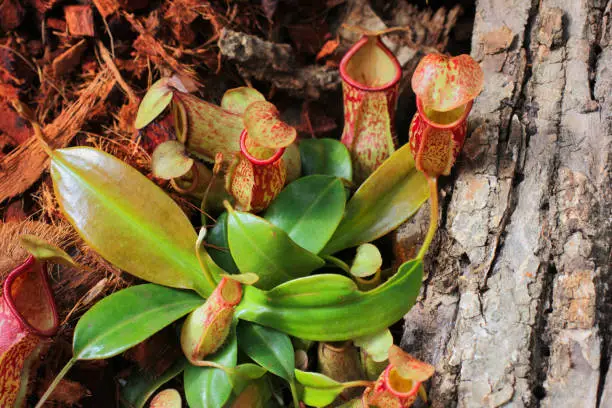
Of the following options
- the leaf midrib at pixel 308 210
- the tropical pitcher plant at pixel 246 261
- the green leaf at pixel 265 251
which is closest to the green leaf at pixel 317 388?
the tropical pitcher plant at pixel 246 261

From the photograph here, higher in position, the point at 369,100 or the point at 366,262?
the point at 369,100

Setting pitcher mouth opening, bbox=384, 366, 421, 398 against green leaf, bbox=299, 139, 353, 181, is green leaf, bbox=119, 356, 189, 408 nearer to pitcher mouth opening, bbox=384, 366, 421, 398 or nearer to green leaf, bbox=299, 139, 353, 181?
pitcher mouth opening, bbox=384, 366, 421, 398

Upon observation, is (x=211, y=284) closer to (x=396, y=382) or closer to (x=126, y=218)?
(x=126, y=218)

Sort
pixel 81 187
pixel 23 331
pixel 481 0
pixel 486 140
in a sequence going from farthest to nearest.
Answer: pixel 481 0 < pixel 486 140 < pixel 81 187 < pixel 23 331

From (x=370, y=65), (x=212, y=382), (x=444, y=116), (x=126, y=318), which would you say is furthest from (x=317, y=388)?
(x=370, y=65)

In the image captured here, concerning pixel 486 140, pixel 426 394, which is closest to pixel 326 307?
pixel 426 394

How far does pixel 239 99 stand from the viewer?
1.52m

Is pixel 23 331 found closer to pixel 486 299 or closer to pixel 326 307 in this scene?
pixel 326 307

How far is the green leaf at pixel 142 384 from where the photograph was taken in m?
1.29

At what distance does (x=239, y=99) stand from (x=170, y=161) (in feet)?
0.97

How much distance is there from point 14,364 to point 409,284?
837mm

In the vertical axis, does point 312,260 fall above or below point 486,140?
below

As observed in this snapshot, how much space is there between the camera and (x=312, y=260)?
129 cm

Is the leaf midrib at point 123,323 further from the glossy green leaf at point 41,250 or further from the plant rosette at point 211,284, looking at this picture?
the glossy green leaf at point 41,250
